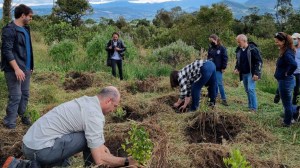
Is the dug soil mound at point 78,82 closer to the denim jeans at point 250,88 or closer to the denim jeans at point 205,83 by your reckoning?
the denim jeans at point 205,83

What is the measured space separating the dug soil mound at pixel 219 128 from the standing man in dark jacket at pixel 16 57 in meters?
2.38

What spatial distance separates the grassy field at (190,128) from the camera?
4.36 metres

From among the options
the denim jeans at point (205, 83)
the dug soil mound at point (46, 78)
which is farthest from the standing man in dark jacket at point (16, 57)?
the dug soil mound at point (46, 78)

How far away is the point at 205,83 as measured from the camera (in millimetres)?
6539

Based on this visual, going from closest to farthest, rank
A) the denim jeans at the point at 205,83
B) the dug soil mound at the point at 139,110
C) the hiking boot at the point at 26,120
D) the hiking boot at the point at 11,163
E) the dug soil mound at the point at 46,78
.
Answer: the hiking boot at the point at 11,163 < the hiking boot at the point at 26,120 < the denim jeans at the point at 205,83 < the dug soil mound at the point at 139,110 < the dug soil mound at the point at 46,78

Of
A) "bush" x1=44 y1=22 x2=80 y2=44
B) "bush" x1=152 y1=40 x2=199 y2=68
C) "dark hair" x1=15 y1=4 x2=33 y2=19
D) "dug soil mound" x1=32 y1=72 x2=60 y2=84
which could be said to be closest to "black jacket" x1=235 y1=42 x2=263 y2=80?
"dark hair" x1=15 y1=4 x2=33 y2=19

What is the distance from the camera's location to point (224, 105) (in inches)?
301

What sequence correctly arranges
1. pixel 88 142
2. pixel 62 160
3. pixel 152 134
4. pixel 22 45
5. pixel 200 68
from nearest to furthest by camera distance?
pixel 88 142 < pixel 62 160 < pixel 152 134 < pixel 22 45 < pixel 200 68

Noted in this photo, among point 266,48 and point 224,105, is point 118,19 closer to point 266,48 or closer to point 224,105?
point 266,48

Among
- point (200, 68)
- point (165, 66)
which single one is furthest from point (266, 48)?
point (200, 68)

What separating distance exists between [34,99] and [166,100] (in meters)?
2.58

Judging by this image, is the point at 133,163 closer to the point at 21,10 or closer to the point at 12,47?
the point at 12,47

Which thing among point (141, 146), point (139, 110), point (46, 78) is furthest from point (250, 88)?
point (46, 78)

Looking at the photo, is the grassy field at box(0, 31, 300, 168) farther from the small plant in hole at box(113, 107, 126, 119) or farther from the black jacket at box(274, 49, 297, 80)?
the black jacket at box(274, 49, 297, 80)
